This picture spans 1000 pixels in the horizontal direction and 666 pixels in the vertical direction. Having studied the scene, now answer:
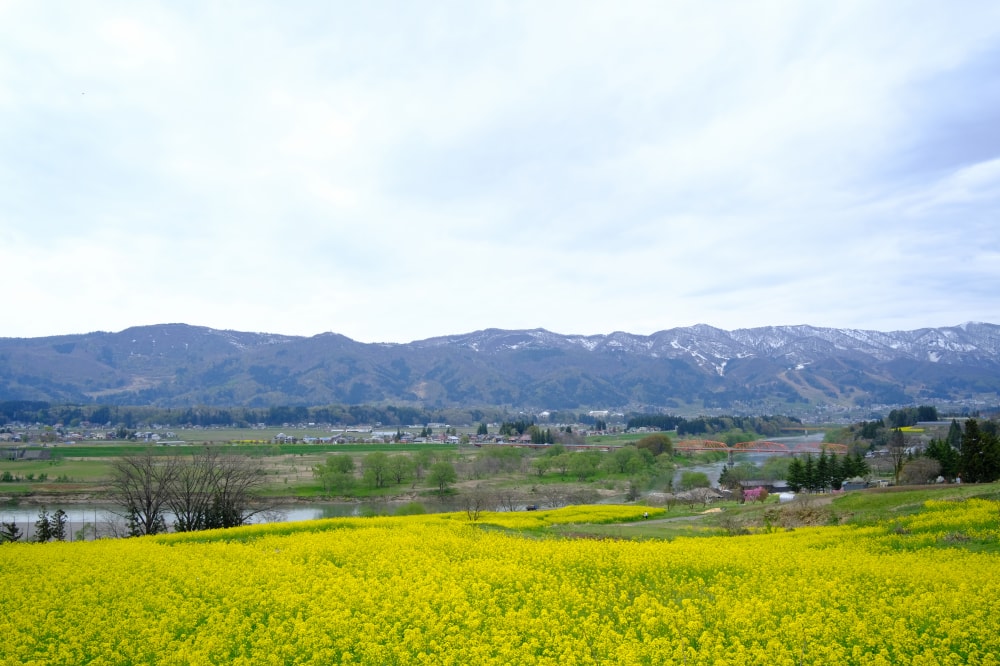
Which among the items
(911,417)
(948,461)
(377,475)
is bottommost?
(377,475)

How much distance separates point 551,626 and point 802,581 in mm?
6604

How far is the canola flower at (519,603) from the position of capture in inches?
432

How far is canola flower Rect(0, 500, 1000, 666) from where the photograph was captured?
10969mm

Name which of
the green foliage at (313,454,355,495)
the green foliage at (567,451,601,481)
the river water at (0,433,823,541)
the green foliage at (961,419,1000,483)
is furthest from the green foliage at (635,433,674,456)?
the green foliage at (961,419,1000,483)

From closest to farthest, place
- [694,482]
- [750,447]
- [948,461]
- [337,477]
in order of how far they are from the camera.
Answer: [948,461] → [694,482] → [337,477] → [750,447]

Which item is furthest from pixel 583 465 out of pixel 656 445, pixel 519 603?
pixel 519 603

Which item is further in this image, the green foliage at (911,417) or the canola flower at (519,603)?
the green foliage at (911,417)

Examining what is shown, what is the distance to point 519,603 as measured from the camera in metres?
14.1

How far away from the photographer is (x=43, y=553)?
21891 mm

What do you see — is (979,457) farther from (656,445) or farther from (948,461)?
(656,445)

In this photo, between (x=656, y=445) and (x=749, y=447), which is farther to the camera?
(x=749, y=447)

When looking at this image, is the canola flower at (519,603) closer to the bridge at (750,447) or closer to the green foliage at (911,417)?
the bridge at (750,447)

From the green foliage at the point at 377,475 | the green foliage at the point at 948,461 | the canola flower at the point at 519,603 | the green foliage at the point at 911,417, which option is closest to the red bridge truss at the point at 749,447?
the green foliage at the point at 911,417

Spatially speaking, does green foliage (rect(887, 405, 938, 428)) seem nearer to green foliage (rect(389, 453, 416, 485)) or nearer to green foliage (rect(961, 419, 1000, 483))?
green foliage (rect(961, 419, 1000, 483))
